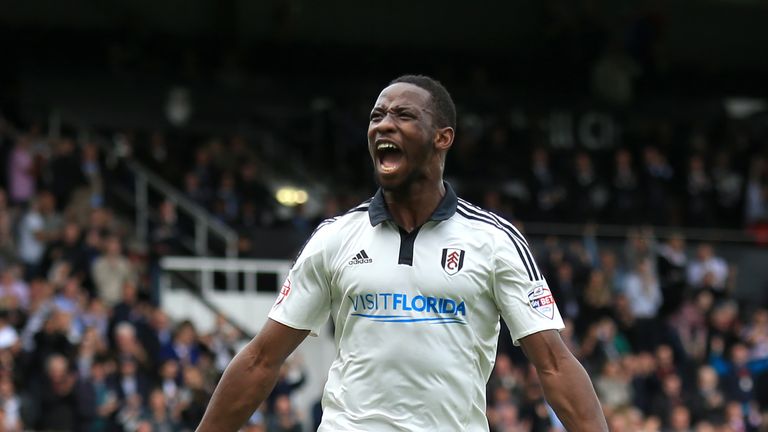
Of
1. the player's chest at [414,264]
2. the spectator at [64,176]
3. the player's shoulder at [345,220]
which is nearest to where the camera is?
the player's chest at [414,264]

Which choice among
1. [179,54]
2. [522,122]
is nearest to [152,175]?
[179,54]

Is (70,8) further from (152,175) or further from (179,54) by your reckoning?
(152,175)

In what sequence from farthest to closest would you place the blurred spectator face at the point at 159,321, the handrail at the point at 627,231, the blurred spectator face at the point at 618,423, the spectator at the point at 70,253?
the handrail at the point at 627,231, the spectator at the point at 70,253, the blurred spectator face at the point at 618,423, the blurred spectator face at the point at 159,321

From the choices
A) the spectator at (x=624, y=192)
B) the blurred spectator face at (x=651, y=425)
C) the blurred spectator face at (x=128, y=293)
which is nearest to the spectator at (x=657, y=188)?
the spectator at (x=624, y=192)

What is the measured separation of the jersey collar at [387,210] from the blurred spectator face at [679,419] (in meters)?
11.3

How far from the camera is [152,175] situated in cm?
1959

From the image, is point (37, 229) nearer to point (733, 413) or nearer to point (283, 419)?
point (283, 419)

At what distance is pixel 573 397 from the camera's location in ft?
17.1

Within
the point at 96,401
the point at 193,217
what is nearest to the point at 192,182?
the point at 193,217

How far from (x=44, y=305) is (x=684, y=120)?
16223 mm

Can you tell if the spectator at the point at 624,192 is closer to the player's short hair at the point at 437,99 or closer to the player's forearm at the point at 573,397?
the player's short hair at the point at 437,99

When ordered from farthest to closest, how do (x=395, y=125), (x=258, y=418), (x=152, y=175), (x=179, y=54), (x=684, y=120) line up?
(x=684, y=120) → (x=179, y=54) → (x=152, y=175) → (x=258, y=418) → (x=395, y=125)

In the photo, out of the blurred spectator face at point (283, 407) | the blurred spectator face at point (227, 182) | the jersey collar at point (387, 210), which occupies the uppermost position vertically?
the jersey collar at point (387, 210)

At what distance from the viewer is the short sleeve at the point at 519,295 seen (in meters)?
5.30
